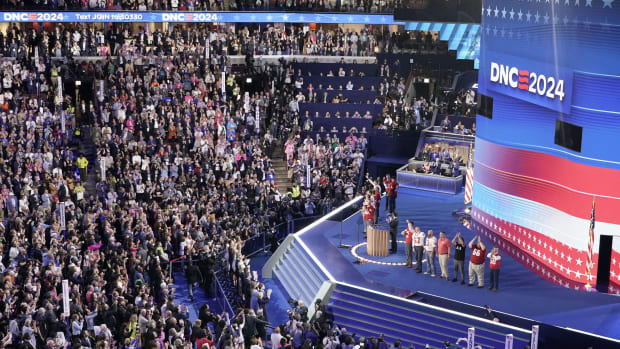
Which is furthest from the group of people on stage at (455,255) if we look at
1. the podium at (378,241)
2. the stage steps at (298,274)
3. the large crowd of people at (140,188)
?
the large crowd of people at (140,188)

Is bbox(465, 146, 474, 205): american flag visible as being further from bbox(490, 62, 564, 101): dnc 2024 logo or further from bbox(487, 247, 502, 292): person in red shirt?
bbox(487, 247, 502, 292): person in red shirt

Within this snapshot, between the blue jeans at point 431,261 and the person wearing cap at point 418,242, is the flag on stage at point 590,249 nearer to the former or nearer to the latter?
the blue jeans at point 431,261

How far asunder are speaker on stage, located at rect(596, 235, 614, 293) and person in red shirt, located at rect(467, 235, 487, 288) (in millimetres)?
2874

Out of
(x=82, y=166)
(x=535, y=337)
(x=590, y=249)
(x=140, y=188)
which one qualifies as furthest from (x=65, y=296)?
(x=590, y=249)

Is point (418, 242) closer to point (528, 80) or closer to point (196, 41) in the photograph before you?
point (528, 80)

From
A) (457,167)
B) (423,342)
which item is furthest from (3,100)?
(423,342)

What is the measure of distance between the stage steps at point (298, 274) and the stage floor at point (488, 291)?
369mm

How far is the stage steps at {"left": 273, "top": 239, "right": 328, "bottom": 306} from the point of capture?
79.5ft

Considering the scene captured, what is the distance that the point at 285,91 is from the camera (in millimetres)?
40500

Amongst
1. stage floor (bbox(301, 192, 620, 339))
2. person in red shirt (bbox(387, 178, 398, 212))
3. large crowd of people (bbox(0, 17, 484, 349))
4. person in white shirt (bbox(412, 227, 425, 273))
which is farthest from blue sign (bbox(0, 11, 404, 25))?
person in white shirt (bbox(412, 227, 425, 273))

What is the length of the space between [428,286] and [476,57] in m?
19.9

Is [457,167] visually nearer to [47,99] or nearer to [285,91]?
[285,91]

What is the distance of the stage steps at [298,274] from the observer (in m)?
24.2

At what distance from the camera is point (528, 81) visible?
22922 millimetres
